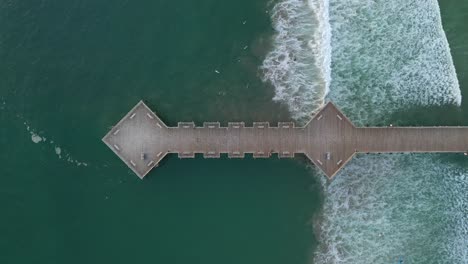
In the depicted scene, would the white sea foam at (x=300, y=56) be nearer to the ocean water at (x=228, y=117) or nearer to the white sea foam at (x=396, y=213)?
the ocean water at (x=228, y=117)

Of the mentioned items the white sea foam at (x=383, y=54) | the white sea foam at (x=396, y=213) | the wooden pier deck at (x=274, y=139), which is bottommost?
the white sea foam at (x=396, y=213)

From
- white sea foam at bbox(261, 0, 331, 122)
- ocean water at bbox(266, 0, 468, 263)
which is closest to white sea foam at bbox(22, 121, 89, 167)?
white sea foam at bbox(261, 0, 331, 122)

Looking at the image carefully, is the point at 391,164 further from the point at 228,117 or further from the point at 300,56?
the point at 228,117

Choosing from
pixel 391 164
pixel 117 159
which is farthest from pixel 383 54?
pixel 117 159

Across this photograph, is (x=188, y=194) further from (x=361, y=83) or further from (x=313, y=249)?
(x=361, y=83)

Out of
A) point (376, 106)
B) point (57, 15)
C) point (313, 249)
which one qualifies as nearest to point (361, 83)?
point (376, 106)

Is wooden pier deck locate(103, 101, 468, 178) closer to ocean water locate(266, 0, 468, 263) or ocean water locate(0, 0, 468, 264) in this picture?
ocean water locate(0, 0, 468, 264)

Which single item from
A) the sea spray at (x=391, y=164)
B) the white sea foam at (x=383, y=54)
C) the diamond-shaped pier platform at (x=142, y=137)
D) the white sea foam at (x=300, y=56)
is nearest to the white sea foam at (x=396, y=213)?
the sea spray at (x=391, y=164)
